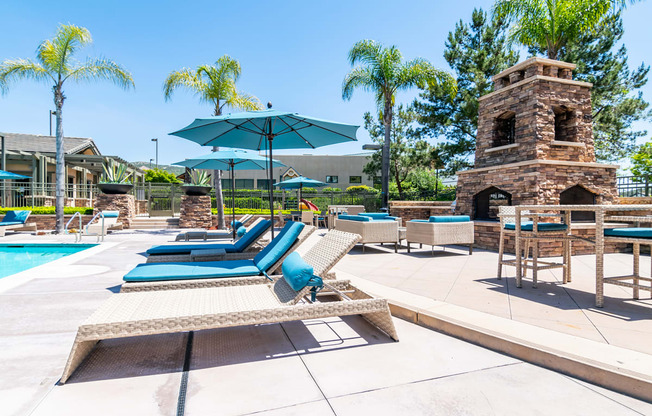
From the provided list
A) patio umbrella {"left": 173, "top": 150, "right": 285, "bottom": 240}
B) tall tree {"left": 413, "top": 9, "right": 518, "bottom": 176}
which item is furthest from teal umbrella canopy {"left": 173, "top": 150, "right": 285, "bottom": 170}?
tall tree {"left": 413, "top": 9, "right": 518, "bottom": 176}

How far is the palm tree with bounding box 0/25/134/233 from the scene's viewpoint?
475 inches

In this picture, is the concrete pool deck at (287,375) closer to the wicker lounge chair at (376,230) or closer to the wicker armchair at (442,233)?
the wicker armchair at (442,233)

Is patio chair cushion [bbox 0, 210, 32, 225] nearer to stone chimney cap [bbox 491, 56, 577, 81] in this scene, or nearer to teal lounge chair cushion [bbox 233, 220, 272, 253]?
teal lounge chair cushion [bbox 233, 220, 272, 253]

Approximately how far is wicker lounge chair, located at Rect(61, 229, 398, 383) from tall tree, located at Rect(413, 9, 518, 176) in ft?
51.5

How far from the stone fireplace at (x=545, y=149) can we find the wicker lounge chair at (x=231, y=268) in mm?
6079

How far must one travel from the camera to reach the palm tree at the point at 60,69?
39.6ft

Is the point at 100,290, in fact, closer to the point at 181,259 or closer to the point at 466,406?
the point at 181,259

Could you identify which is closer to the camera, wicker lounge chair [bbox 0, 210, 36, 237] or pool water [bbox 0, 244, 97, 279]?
pool water [bbox 0, 244, 97, 279]

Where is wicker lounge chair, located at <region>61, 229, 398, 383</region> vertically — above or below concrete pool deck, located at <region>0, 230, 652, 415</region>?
above

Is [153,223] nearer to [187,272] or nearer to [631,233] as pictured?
[187,272]

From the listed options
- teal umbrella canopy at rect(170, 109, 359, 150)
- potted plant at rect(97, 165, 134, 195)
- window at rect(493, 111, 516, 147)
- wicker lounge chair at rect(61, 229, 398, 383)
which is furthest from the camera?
potted plant at rect(97, 165, 134, 195)

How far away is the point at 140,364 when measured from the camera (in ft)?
7.97

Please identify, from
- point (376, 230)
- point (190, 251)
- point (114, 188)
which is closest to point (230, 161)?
point (376, 230)

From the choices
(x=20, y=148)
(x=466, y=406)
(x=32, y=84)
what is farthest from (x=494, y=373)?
(x=20, y=148)
